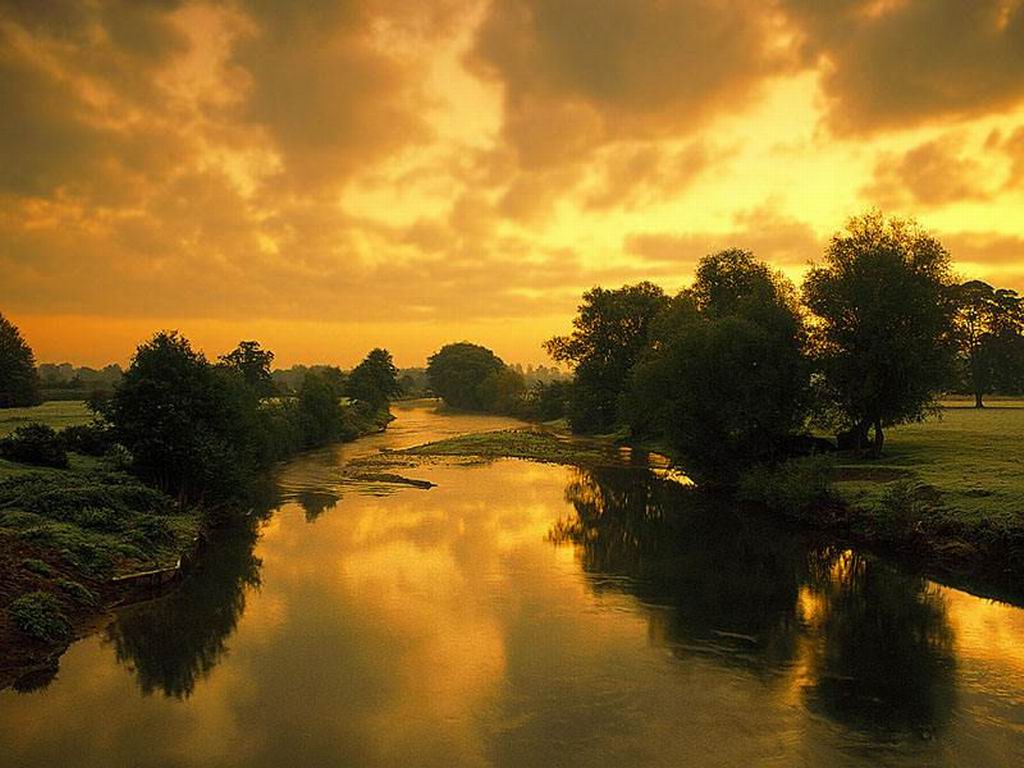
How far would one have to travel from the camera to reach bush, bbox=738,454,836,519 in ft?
129

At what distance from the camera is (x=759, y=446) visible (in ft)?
160

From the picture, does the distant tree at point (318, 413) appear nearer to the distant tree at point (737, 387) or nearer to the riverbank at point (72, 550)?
the riverbank at point (72, 550)

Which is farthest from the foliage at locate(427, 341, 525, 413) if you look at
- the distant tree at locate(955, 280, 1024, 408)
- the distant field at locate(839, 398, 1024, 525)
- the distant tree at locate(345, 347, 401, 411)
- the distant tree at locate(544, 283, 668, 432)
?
the distant field at locate(839, 398, 1024, 525)

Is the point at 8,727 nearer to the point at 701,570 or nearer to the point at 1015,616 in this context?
the point at 701,570

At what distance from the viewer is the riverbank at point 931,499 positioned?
95.6ft

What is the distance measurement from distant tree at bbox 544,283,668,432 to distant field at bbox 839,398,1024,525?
36.6 metres

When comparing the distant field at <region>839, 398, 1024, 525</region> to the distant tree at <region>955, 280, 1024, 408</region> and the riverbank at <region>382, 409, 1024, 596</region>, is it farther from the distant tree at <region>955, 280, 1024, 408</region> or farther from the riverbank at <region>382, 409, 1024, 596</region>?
the distant tree at <region>955, 280, 1024, 408</region>

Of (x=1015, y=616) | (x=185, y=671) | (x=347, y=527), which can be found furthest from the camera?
(x=347, y=527)

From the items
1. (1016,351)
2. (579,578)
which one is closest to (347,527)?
(579,578)

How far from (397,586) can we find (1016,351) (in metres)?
95.8

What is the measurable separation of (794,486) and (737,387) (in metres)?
8.93

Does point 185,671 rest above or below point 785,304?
below

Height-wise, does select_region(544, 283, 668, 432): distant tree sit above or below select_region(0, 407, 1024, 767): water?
above

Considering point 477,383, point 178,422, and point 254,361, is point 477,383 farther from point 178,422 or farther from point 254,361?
point 178,422
